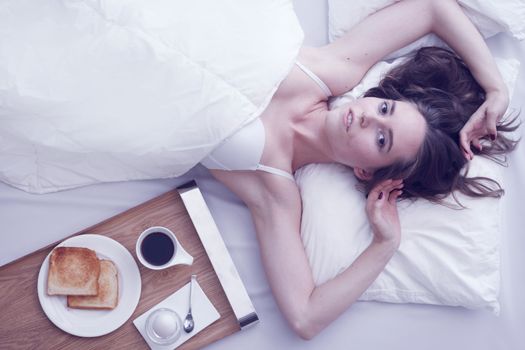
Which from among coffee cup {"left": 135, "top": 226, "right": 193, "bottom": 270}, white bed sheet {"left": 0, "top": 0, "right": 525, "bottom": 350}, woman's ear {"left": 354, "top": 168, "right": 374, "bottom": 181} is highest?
woman's ear {"left": 354, "top": 168, "right": 374, "bottom": 181}

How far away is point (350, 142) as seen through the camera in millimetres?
1102

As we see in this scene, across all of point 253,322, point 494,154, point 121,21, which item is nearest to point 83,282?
point 253,322

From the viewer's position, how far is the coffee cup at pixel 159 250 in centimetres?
105

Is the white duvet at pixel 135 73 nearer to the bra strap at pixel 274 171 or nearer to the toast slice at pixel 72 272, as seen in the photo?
the bra strap at pixel 274 171

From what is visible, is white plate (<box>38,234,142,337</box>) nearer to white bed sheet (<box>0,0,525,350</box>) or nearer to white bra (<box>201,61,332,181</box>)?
white bed sheet (<box>0,0,525,350</box>)

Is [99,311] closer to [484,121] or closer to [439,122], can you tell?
[439,122]

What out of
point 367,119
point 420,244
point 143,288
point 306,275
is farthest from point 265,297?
point 367,119

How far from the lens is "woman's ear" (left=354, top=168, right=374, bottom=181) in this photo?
3.88ft

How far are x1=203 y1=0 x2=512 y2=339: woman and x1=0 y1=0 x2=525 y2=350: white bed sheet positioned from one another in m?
0.07

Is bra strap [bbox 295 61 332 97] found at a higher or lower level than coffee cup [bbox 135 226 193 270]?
higher

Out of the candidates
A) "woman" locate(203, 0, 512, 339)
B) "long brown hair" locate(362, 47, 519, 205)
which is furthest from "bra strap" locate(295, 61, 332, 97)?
"long brown hair" locate(362, 47, 519, 205)

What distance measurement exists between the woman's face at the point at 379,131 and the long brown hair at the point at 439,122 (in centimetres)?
3

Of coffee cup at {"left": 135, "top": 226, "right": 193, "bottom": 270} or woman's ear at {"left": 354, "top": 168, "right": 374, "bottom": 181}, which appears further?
woman's ear at {"left": 354, "top": 168, "right": 374, "bottom": 181}

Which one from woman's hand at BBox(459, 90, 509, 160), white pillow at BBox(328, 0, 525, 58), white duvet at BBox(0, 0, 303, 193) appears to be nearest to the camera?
white duvet at BBox(0, 0, 303, 193)
